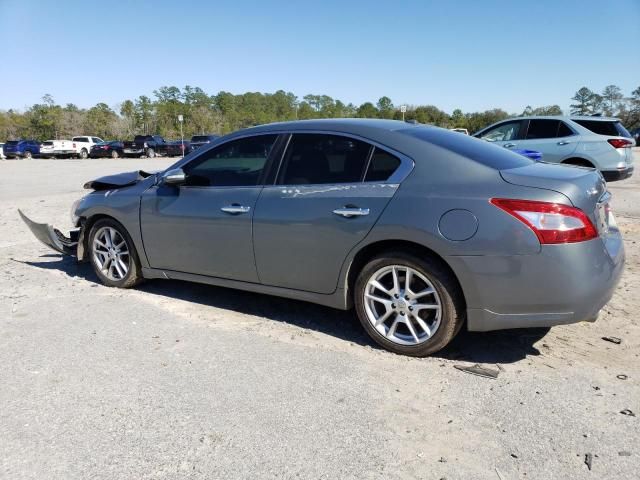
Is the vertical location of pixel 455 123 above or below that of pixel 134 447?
above

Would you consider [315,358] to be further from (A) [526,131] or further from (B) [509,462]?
(A) [526,131]

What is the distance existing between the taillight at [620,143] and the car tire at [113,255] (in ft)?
30.6

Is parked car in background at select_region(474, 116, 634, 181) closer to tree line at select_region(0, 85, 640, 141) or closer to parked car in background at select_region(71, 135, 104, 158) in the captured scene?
parked car in background at select_region(71, 135, 104, 158)

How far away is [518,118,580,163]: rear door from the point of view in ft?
34.3

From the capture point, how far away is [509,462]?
250 cm

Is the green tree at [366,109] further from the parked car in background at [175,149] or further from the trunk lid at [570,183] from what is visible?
the trunk lid at [570,183]

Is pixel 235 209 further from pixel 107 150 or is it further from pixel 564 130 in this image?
pixel 107 150

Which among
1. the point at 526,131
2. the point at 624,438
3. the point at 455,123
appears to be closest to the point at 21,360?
the point at 624,438

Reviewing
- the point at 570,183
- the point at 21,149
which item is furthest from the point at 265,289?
the point at 21,149

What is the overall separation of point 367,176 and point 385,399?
153cm

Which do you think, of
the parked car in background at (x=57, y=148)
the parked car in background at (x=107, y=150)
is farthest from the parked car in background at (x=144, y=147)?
the parked car in background at (x=57, y=148)

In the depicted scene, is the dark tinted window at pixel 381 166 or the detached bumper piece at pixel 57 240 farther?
the detached bumper piece at pixel 57 240

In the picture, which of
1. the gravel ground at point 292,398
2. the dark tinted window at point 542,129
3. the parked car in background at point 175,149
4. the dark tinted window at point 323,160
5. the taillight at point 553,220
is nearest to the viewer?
the gravel ground at point 292,398

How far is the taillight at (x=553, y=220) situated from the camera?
10.3ft
